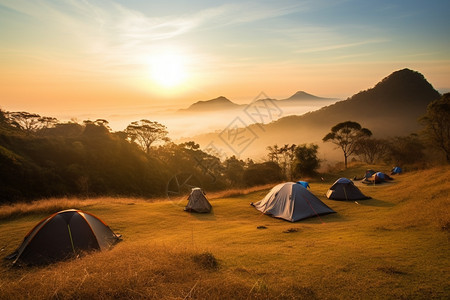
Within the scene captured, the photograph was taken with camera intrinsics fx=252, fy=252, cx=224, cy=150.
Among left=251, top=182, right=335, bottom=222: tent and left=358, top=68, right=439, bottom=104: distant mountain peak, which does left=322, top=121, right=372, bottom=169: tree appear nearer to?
left=251, top=182, right=335, bottom=222: tent

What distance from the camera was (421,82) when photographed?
157625mm

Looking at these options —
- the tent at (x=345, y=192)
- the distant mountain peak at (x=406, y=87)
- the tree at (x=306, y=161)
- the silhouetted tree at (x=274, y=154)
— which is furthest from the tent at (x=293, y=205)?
the distant mountain peak at (x=406, y=87)

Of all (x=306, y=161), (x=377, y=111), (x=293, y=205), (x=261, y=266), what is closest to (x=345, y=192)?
(x=293, y=205)

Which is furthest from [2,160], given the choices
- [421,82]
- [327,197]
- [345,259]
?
[421,82]

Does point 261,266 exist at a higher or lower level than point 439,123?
lower

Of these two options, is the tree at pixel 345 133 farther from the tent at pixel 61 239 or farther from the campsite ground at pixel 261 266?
the tent at pixel 61 239

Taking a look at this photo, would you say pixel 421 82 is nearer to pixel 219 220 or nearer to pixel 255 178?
pixel 255 178

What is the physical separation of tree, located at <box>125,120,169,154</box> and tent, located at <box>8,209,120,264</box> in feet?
196

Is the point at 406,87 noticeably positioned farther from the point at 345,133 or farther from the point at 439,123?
the point at 439,123

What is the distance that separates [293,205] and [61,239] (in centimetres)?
1185

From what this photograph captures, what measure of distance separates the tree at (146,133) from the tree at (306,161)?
4271 centimetres

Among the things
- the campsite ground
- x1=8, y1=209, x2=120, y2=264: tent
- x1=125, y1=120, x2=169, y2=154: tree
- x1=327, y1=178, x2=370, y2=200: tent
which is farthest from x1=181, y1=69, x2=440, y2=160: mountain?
x1=8, y1=209, x2=120, y2=264: tent

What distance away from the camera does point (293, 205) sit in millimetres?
15328

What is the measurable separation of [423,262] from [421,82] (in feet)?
646
